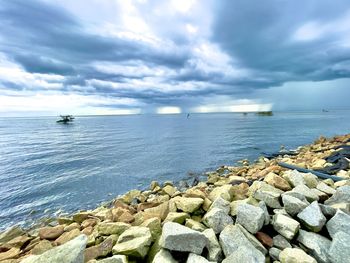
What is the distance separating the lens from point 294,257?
3.53 metres

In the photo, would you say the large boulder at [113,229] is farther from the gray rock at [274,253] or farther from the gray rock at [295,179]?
the gray rock at [295,179]

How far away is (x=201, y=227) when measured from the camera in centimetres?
453

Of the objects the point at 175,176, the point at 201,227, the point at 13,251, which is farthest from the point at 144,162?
the point at 201,227

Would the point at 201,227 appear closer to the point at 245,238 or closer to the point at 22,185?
the point at 245,238

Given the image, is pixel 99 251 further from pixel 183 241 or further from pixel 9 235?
pixel 9 235

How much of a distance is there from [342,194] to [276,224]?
2.04 metres

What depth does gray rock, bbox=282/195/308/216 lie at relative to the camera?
15.7 ft

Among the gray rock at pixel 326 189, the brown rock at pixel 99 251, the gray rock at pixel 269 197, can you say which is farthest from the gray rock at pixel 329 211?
the brown rock at pixel 99 251

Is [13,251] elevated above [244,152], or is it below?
above

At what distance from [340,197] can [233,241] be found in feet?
10.2

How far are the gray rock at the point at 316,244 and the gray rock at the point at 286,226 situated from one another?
0.16 meters

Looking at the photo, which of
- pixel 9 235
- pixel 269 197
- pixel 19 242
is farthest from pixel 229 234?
pixel 9 235

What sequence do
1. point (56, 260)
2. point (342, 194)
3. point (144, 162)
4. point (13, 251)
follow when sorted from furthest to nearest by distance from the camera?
point (144, 162) → point (13, 251) → point (342, 194) → point (56, 260)

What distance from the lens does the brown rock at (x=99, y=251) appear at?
4199mm
